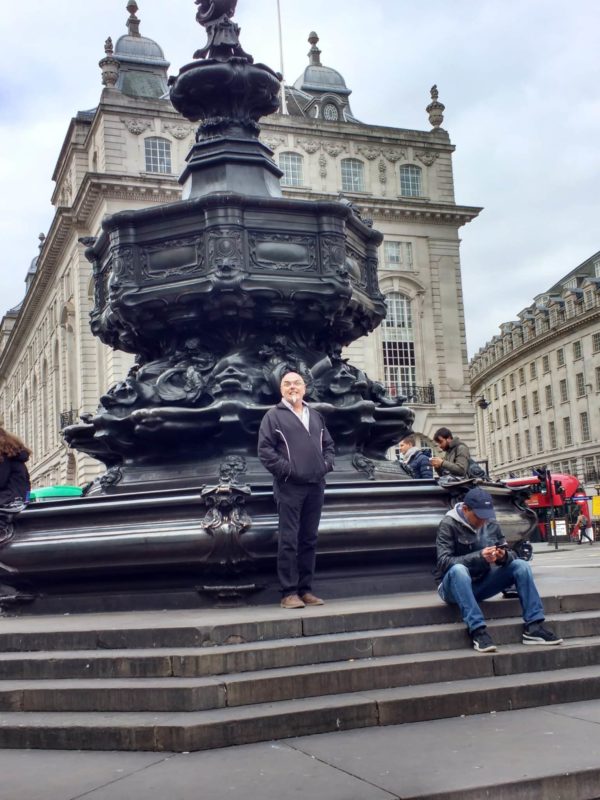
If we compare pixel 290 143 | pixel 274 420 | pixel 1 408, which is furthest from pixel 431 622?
pixel 1 408

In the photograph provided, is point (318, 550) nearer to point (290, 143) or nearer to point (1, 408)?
point (290, 143)

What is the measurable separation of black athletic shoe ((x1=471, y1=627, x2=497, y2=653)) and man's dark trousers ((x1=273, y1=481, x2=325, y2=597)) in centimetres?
128

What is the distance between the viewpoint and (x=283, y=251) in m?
8.31

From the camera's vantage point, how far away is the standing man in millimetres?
6219

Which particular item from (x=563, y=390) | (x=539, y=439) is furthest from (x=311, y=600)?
(x=539, y=439)

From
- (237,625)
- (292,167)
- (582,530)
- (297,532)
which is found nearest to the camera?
(237,625)

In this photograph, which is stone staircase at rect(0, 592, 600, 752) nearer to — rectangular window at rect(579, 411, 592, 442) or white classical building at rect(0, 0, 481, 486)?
white classical building at rect(0, 0, 481, 486)

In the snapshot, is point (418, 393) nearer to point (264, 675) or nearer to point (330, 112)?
point (330, 112)

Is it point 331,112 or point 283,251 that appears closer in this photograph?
point 283,251

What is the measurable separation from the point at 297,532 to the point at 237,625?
1.05m

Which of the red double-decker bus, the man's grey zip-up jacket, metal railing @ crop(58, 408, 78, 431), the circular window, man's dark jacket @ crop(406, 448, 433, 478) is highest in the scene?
the circular window

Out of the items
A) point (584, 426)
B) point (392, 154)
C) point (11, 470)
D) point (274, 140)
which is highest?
point (392, 154)

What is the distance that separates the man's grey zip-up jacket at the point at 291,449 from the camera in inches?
245

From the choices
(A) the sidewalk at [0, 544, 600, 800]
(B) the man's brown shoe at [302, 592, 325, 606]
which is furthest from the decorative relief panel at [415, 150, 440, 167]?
(A) the sidewalk at [0, 544, 600, 800]
